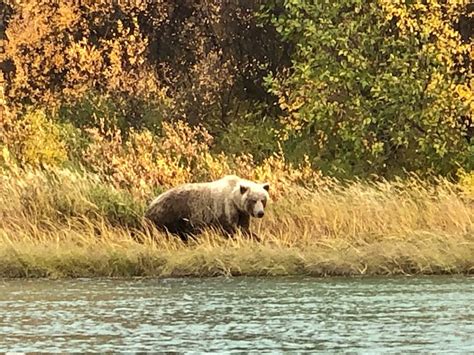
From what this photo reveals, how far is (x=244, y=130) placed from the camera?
78.8 feet

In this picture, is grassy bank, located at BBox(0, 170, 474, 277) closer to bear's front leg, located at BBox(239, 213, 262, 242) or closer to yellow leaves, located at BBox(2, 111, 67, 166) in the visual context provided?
bear's front leg, located at BBox(239, 213, 262, 242)

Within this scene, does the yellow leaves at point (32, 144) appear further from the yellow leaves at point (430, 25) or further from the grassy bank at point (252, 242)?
the yellow leaves at point (430, 25)

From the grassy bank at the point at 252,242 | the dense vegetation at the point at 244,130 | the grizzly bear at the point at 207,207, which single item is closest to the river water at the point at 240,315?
the grassy bank at the point at 252,242

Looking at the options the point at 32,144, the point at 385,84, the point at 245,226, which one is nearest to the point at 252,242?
the point at 245,226

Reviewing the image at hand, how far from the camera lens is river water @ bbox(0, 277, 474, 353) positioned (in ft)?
29.8

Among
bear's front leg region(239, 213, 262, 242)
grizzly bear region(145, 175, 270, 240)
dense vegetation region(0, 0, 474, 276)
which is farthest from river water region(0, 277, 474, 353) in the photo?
grizzly bear region(145, 175, 270, 240)

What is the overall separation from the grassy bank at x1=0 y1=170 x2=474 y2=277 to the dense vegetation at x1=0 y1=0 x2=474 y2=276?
3cm

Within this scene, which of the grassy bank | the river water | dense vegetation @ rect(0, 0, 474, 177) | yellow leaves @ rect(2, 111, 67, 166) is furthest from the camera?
→ yellow leaves @ rect(2, 111, 67, 166)

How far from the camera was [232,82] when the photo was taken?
82.9 ft

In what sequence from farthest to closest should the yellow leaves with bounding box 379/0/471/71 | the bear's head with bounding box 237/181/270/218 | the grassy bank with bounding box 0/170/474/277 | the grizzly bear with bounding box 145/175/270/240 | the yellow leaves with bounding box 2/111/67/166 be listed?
the yellow leaves with bounding box 2/111/67/166 → the yellow leaves with bounding box 379/0/471/71 → the grizzly bear with bounding box 145/175/270/240 → the bear's head with bounding box 237/181/270/218 → the grassy bank with bounding box 0/170/474/277

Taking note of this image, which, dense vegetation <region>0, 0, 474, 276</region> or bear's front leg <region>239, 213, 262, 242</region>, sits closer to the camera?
dense vegetation <region>0, 0, 474, 276</region>

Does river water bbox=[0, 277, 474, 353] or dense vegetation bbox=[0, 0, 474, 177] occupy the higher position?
dense vegetation bbox=[0, 0, 474, 177]

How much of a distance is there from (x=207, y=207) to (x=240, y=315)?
17.6 feet

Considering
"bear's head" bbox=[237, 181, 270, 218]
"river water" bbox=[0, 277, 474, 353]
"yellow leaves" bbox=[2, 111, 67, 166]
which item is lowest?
"river water" bbox=[0, 277, 474, 353]
